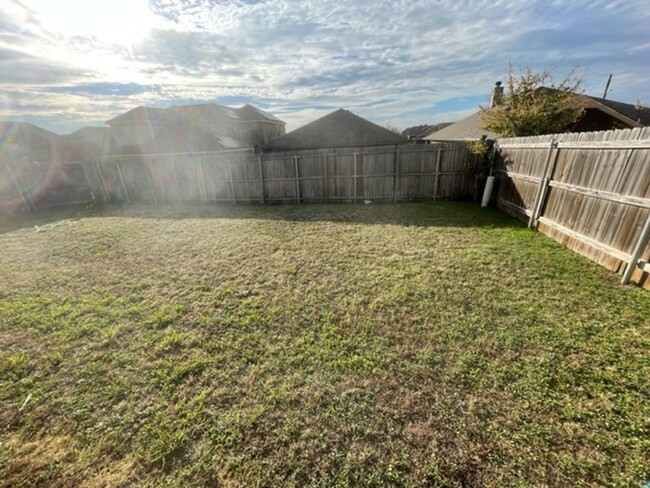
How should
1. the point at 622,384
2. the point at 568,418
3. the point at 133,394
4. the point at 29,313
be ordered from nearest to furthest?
1. the point at 568,418
2. the point at 622,384
3. the point at 133,394
4. the point at 29,313

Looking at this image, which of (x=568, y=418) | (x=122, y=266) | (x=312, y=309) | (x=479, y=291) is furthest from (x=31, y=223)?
(x=568, y=418)

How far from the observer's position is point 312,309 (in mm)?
3551

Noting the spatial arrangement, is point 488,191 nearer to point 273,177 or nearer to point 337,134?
point 273,177

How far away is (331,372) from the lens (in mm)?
2559

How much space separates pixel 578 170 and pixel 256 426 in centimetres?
657

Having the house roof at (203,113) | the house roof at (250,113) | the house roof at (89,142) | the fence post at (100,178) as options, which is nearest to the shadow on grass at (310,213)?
the fence post at (100,178)

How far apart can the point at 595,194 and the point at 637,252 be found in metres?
1.31

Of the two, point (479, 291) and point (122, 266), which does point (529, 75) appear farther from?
point (122, 266)

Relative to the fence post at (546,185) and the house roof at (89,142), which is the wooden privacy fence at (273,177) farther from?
the house roof at (89,142)

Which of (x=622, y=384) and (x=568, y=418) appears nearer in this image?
(x=568, y=418)

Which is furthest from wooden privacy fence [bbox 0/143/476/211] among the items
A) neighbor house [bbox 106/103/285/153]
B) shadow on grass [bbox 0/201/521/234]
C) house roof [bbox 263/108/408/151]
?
neighbor house [bbox 106/103/285/153]

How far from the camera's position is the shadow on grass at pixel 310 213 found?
7238mm

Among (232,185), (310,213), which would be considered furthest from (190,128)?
(310,213)

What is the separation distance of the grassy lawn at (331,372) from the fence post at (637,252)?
21cm
